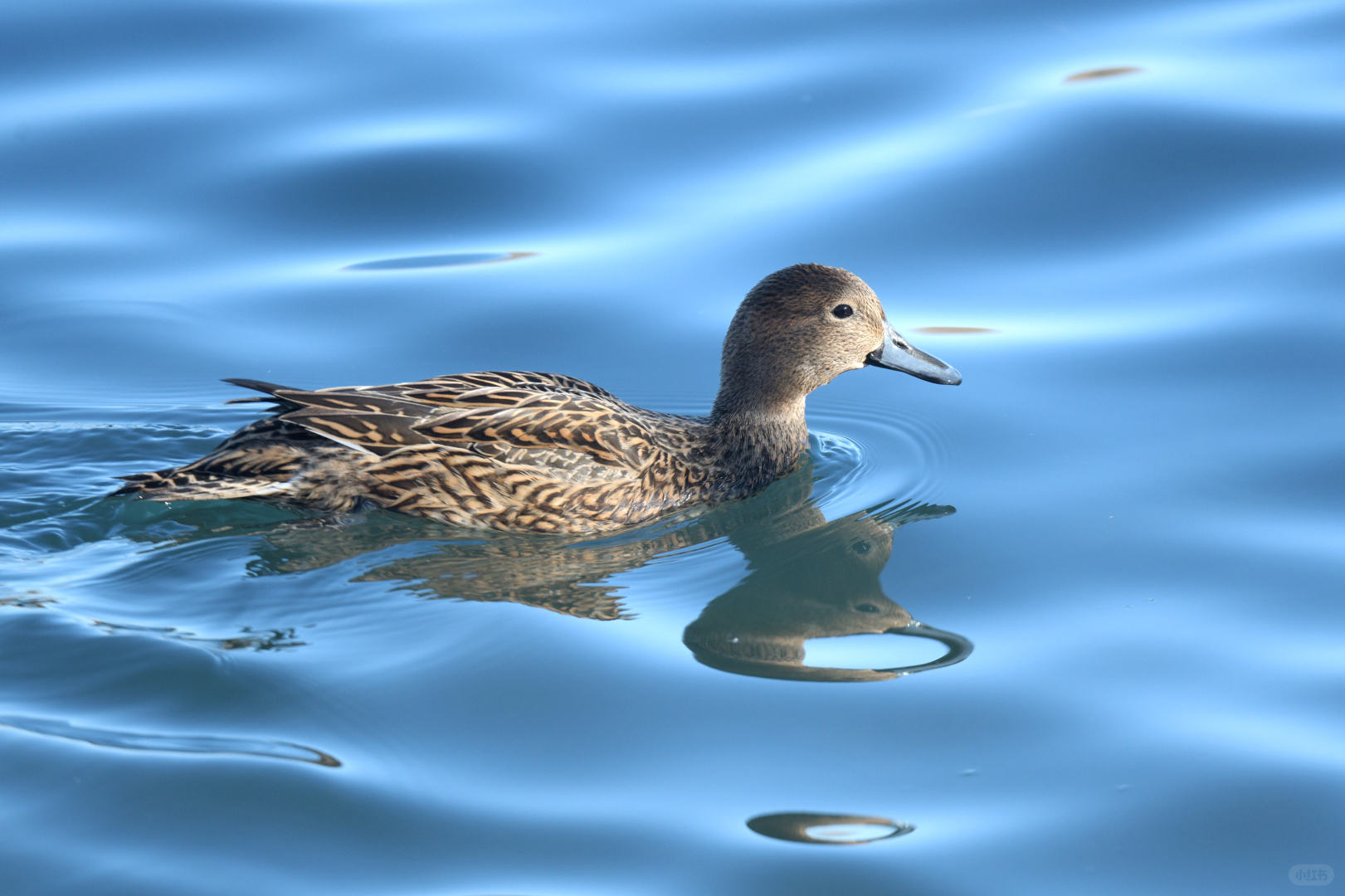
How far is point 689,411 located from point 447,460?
1844mm

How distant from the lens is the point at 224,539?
279 inches

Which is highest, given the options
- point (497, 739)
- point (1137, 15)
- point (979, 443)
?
point (1137, 15)

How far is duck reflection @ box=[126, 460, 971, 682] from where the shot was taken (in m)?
6.27

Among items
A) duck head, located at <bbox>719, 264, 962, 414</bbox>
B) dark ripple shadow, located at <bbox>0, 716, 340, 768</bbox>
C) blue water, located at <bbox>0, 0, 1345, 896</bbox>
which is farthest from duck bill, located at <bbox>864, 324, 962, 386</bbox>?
dark ripple shadow, located at <bbox>0, 716, 340, 768</bbox>

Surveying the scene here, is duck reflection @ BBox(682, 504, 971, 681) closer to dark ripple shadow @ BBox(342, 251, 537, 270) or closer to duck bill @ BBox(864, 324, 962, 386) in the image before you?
duck bill @ BBox(864, 324, 962, 386)

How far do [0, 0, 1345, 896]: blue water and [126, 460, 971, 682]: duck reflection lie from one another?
1.3 inches

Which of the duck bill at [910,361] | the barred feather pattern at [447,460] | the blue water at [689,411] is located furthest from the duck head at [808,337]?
the barred feather pattern at [447,460]

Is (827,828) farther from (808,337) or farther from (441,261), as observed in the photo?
(441,261)

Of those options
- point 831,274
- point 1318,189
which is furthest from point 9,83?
point 1318,189

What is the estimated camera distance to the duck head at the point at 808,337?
8.04m

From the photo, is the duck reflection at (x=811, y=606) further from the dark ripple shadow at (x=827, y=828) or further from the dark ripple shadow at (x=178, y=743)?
the dark ripple shadow at (x=178, y=743)

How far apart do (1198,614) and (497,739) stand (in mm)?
2927

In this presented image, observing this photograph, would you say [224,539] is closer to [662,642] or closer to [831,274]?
[662,642]

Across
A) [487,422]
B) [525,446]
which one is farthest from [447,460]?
[525,446]
